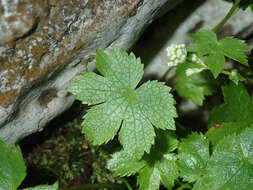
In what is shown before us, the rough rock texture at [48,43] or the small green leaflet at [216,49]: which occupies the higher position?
the rough rock texture at [48,43]

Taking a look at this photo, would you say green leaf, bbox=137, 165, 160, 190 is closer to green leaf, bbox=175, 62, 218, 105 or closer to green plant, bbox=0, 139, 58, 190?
green plant, bbox=0, 139, 58, 190

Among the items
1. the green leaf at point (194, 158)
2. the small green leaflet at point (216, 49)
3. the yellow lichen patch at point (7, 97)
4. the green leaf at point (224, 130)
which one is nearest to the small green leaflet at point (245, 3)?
the small green leaflet at point (216, 49)

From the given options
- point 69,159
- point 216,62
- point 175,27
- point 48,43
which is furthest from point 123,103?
point 175,27

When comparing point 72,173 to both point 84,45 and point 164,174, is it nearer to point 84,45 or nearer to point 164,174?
point 164,174

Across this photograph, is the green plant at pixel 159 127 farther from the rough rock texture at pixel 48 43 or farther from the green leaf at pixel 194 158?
the rough rock texture at pixel 48 43

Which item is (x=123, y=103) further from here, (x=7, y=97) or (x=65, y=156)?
(x=65, y=156)

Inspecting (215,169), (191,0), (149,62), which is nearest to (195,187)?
(215,169)
